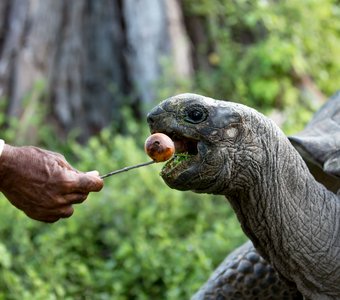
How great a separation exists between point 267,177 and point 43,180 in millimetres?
632

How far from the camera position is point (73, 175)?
2.61 meters

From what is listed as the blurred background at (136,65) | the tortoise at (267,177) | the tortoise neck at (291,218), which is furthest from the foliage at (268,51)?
the tortoise neck at (291,218)

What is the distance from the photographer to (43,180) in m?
2.60

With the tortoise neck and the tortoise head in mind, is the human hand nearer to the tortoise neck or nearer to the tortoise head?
the tortoise head

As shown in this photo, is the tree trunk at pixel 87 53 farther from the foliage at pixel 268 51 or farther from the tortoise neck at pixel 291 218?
the tortoise neck at pixel 291 218

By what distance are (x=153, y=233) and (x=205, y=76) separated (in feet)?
8.35

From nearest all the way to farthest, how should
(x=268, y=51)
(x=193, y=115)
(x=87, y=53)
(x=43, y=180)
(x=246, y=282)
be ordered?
(x=193, y=115), (x=43, y=180), (x=246, y=282), (x=268, y=51), (x=87, y=53)

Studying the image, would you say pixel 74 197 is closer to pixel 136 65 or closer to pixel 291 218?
pixel 291 218

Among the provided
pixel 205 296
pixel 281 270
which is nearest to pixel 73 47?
pixel 205 296

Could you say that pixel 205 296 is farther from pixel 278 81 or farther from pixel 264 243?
pixel 278 81

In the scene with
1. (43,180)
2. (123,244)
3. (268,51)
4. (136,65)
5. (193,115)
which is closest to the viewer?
(193,115)

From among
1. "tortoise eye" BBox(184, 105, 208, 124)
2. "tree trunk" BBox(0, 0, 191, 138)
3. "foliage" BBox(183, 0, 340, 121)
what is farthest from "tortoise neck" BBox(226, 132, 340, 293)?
"tree trunk" BBox(0, 0, 191, 138)

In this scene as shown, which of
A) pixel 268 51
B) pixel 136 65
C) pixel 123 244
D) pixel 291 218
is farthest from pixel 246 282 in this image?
pixel 136 65

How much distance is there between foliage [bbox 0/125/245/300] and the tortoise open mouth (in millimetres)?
1855
